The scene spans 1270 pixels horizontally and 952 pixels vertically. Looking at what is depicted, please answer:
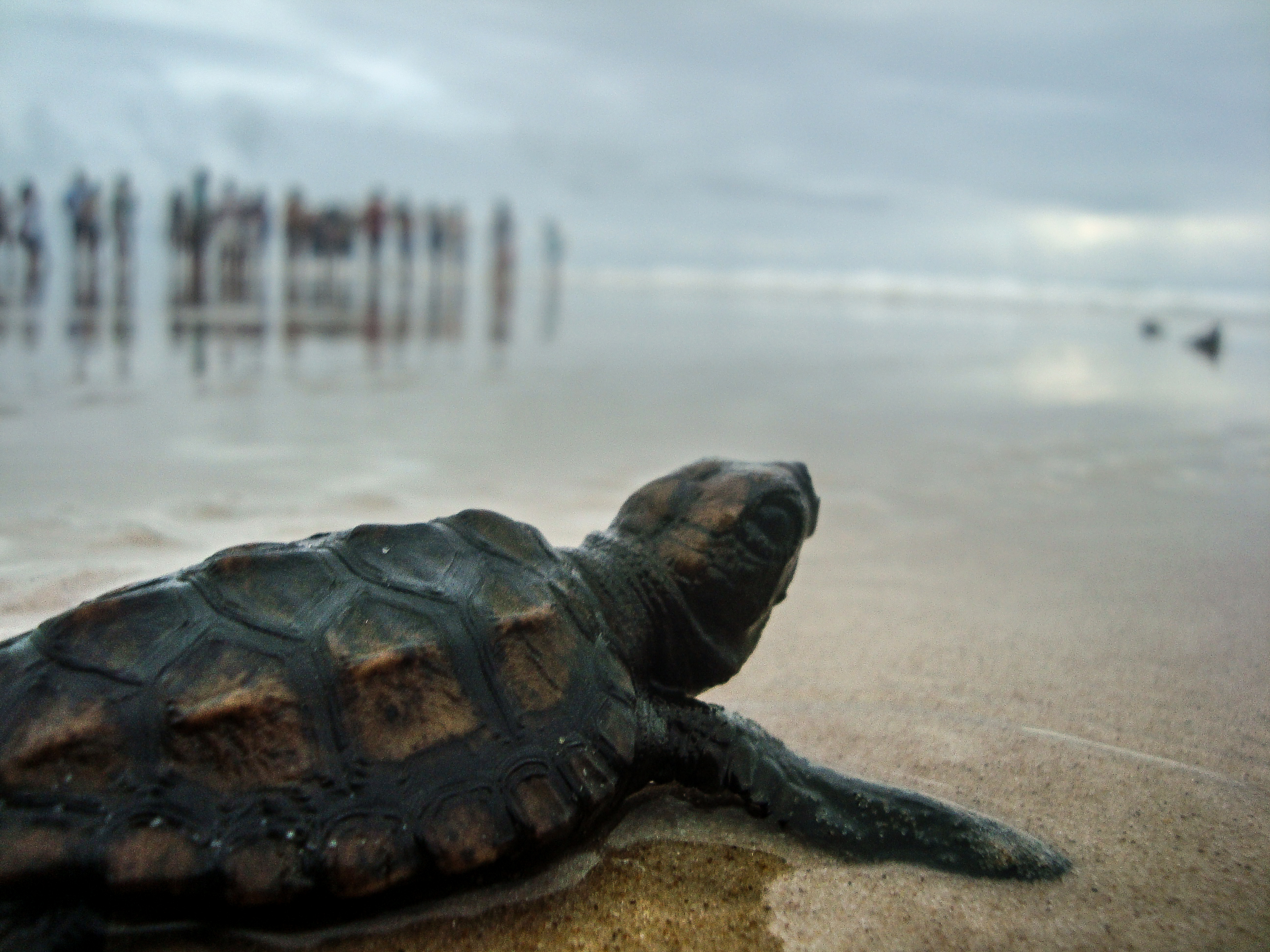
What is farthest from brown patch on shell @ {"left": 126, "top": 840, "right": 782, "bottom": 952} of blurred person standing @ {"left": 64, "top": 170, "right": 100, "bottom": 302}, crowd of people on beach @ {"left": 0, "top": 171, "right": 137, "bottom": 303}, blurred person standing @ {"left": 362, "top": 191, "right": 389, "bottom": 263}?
blurred person standing @ {"left": 362, "top": 191, "right": 389, "bottom": 263}

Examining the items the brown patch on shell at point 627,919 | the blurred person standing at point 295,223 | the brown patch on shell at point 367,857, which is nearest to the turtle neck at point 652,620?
the brown patch on shell at point 627,919

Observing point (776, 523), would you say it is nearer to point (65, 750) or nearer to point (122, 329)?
point (65, 750)

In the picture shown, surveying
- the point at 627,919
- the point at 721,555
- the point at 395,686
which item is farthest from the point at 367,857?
the point at 721,555

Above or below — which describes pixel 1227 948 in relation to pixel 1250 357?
below

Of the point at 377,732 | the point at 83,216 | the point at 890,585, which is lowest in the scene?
the point at 890,585

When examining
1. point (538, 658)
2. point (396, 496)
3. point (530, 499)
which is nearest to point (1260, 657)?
point (538, 658)

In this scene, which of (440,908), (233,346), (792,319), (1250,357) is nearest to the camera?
(440,908)

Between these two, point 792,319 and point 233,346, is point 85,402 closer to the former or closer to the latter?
point 233,346
